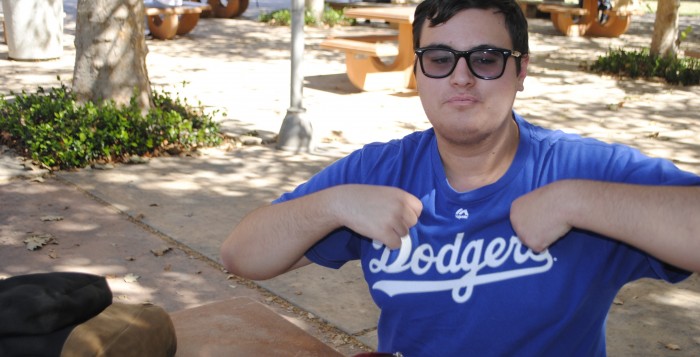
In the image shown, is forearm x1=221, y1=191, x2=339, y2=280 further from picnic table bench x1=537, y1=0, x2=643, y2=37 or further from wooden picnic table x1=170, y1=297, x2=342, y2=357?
picnic table bench x1=537, y1=0, x2=643, y2=37

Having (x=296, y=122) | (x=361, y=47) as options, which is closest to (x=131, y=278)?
(x=296, y=122)

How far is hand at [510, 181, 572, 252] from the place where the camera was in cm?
180

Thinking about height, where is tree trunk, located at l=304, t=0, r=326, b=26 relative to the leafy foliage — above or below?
above

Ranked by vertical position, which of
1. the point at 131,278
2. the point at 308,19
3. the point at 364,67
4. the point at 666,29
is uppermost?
the point at 666,29

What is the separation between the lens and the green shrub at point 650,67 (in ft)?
37.6

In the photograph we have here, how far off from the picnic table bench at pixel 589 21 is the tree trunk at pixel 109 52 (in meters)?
11.2

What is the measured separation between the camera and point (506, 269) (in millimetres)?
1968

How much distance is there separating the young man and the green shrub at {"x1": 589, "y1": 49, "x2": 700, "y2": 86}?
33.1ft

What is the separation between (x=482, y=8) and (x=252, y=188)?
4.49 meters

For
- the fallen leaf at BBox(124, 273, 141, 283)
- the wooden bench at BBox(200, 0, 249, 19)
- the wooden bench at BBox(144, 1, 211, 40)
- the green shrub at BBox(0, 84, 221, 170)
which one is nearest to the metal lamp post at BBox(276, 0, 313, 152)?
the green shrub at BBox(0, 84, 221, 170)

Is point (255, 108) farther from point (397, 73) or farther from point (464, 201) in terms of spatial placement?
point (464, 201)

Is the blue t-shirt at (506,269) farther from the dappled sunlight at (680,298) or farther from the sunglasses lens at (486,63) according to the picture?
the dappled sunlight at (680,298)

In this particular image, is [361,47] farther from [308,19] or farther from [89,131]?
[308,19]

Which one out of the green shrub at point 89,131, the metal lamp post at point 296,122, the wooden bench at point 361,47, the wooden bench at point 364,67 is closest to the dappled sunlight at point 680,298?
the metal lamp post at point 296,122
